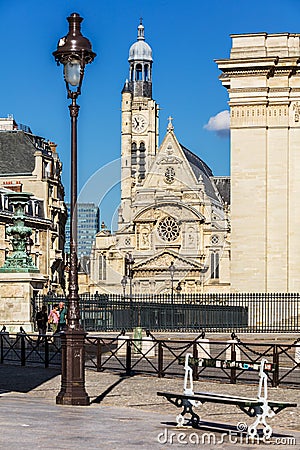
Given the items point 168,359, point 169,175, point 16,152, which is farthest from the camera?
point 169,175

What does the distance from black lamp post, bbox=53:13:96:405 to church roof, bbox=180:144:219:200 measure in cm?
12428

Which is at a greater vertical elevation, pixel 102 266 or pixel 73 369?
pixel 73 369

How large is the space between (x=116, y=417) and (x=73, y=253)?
10.0 feet

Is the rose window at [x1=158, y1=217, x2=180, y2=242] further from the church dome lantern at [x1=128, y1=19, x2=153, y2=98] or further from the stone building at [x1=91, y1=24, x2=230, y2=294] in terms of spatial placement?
the church dome lantern at [x1=128, y1=19, x2=153, y2=98]

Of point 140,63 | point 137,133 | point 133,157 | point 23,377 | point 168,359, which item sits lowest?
point 168,359

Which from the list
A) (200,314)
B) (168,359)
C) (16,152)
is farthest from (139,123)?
(168,359)

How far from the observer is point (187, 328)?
3928cm

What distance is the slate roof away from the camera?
8906cm

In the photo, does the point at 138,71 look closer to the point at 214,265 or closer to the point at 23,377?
the point at 214,265

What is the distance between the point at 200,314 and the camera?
40125 mm

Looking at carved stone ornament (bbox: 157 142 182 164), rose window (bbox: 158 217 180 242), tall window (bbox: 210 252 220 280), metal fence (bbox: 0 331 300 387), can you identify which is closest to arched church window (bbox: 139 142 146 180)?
carved stone ornament (bbox: 157 142 182 164)

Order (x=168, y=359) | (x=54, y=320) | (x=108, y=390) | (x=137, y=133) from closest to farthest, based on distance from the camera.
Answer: (x=108, y=390) → (x=168, y=359) → (x=54, y=320) → (x=137, y=133)

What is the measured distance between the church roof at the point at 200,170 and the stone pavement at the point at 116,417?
398 feet

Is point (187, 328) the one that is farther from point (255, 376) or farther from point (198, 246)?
point (198, 246)
